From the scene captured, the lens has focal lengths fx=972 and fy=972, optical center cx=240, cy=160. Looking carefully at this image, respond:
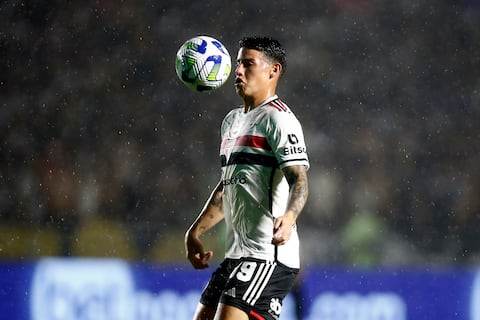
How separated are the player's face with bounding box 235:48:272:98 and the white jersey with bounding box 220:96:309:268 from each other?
0.45 feet

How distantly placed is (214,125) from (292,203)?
475 cm

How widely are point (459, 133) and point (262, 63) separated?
5.34 meters

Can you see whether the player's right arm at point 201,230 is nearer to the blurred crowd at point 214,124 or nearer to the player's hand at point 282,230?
the player's hand at point 282,230

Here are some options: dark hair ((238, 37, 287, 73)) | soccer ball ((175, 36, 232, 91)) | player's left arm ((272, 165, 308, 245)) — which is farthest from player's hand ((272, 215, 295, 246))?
soccer ball ((175, 36, 232, 91))

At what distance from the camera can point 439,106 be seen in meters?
9.18

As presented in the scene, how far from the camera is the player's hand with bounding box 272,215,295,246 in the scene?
356 cm

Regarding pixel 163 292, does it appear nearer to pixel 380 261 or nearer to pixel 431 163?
pixel 380 261

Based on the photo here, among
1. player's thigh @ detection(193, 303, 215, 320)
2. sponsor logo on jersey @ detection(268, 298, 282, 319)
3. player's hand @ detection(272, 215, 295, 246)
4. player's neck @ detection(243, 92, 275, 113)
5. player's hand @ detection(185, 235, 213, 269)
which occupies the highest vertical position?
player's neck @ detection(243, 92, 275, 113)

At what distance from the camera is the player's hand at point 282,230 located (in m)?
3.56

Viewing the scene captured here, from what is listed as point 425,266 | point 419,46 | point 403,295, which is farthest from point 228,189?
point 419,46

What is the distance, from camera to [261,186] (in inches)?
157

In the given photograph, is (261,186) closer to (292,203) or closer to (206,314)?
(292,203)

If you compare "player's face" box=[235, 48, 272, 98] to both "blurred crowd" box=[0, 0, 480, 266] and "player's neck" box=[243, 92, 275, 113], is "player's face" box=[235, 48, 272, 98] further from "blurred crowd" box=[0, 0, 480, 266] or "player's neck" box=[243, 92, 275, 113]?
"blurred crowd" box=[0, 0, 480, 266]

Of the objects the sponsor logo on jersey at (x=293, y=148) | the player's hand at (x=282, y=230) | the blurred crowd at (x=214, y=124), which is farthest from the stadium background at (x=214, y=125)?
the player's hand at (x=282, y=230)
